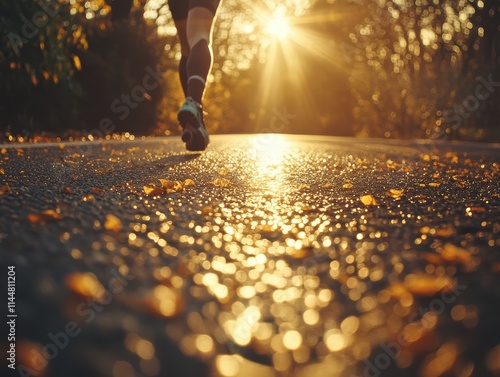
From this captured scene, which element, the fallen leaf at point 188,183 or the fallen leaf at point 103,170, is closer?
the fallen leaf at point 188,183

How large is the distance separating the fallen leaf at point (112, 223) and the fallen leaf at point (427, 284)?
0.95 meters

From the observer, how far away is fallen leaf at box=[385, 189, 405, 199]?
10.0 feet

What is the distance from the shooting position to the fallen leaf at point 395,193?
305 cm

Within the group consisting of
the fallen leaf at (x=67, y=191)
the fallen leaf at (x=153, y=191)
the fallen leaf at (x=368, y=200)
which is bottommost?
the fallen leaf at (x=368, y=200)

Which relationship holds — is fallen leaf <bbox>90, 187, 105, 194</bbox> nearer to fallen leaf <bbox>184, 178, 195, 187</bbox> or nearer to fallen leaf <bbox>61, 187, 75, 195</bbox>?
fallen leaf <bbox>61, 187, 75, 195</bbox>

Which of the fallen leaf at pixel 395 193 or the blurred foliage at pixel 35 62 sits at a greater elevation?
the blurred foliage at pixel 35 62

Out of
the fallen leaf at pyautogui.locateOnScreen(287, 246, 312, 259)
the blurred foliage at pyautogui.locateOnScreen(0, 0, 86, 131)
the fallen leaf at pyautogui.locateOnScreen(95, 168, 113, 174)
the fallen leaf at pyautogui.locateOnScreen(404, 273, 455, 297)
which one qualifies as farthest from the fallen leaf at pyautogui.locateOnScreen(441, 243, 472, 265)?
the blurred foliage at pyautogui.locateOnScreen(0, 0, 86, 131)

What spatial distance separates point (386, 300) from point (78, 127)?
41.5 ft

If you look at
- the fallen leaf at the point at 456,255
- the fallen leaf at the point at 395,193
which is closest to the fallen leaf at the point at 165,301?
the fallen leaf at the point at 456,255

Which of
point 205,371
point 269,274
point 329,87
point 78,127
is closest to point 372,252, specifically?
point 269,274

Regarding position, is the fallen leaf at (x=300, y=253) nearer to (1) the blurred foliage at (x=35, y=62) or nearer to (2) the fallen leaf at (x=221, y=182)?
(2) the fallen leaf at (x=221, y=182)

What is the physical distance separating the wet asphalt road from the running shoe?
7.25 feet

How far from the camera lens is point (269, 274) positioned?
157 centimetres

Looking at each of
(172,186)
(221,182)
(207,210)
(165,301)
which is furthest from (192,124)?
(165,301)
